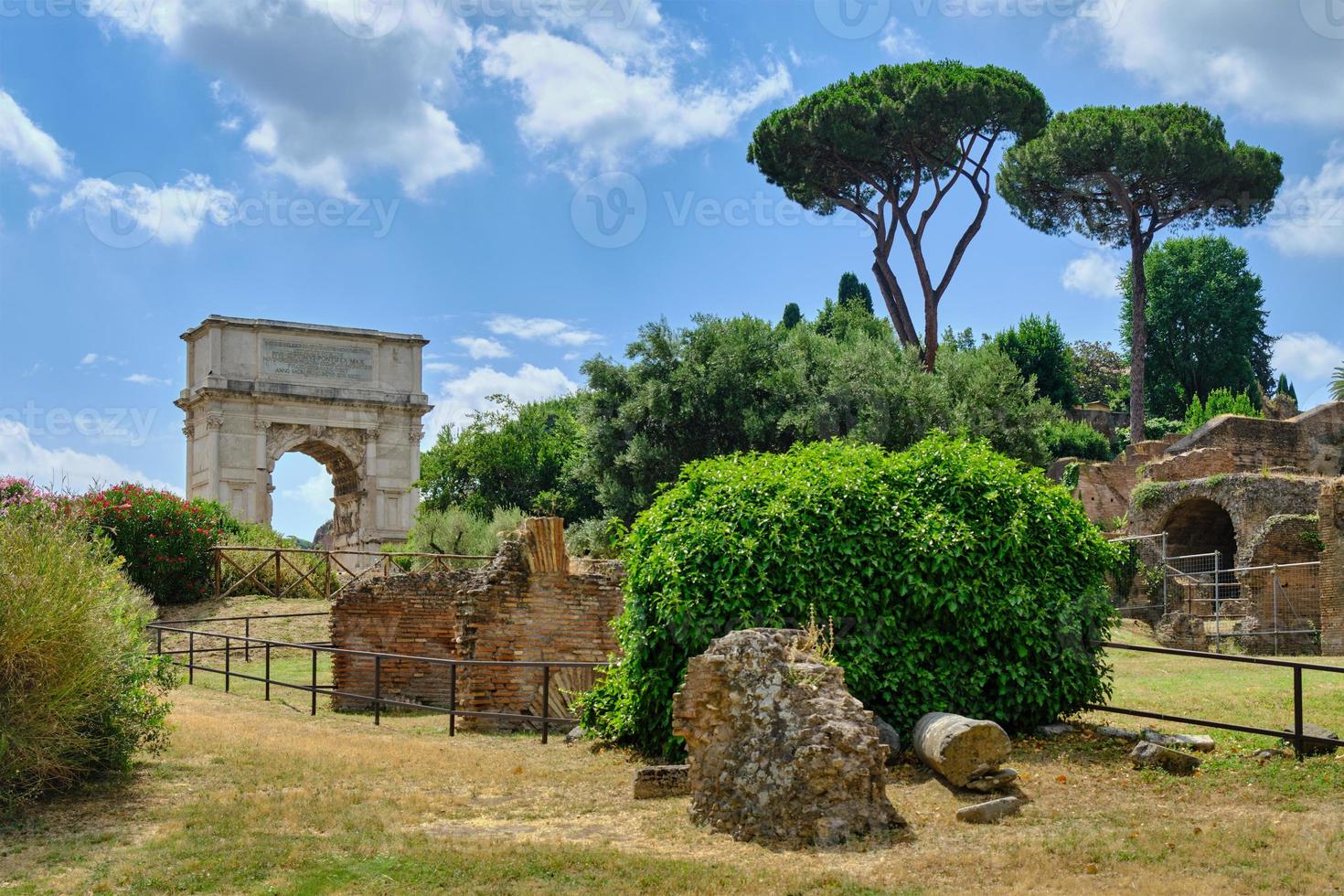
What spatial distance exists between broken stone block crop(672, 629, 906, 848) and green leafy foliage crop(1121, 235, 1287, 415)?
4850cm

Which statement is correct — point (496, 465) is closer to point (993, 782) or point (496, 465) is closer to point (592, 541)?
point (592, 541)

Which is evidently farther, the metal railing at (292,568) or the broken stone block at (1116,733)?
the metal railing at (292,568)

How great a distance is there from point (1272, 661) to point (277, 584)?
21239 millimetres

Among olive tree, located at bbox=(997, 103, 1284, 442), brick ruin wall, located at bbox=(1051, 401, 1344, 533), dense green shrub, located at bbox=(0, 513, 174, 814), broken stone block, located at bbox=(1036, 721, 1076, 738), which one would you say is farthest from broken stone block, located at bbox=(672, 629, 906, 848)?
olive tree, located at bbox=(997, 103, 1284, 442)


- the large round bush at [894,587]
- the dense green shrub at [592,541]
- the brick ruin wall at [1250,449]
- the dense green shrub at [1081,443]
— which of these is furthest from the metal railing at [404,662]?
the dense green shrub at [1081,443]

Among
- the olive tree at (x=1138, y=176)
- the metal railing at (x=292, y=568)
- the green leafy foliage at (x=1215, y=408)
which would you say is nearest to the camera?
the metal railing at (x=292, y=568)

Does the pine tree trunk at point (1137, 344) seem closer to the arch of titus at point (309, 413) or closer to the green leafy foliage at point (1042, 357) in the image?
the green leafy foliage at point (1042, 357)

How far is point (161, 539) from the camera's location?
25500mm

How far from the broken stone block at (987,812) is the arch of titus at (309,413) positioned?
1238 inches

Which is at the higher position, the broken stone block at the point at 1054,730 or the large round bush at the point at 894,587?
the large round bush at the point at 894,587

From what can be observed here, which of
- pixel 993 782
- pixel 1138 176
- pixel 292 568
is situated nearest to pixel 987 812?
pixel 993 782

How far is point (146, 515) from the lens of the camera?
84.4 ft

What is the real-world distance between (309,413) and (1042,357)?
28771mm

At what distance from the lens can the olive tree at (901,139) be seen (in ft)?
126
